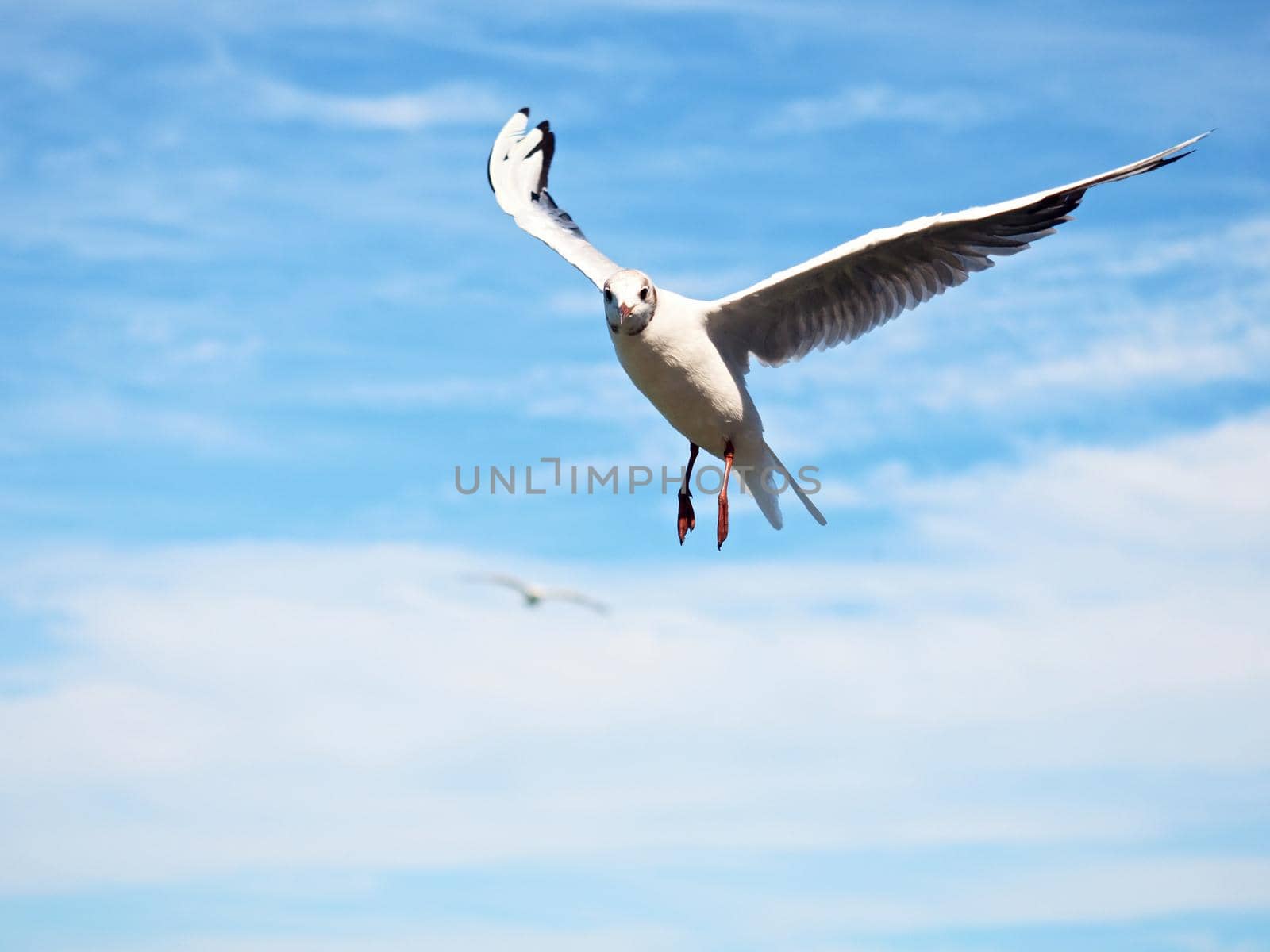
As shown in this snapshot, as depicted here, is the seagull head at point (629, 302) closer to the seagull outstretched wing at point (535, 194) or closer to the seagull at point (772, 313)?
the seagull at point (772, 313)

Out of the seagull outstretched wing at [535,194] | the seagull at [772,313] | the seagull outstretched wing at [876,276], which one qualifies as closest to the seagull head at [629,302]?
the seagull at [772,313]

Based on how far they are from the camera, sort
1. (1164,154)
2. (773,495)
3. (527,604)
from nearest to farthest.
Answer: (1164,154)
(773,495)
(527,604)

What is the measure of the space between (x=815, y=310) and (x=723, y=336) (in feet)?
2.12

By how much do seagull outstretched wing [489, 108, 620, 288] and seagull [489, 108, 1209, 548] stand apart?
0.18 metres

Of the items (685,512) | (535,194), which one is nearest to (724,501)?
(685,512)

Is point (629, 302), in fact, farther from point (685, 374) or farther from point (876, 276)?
point (876, 276)

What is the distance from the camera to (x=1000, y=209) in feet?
30.5

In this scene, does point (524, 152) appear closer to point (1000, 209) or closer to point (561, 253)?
point (561, 253)

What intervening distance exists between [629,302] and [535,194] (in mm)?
3656

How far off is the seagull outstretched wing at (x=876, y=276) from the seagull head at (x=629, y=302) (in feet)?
1.86

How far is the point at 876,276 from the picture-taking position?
984 centimetres

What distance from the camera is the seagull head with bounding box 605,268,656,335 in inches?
355

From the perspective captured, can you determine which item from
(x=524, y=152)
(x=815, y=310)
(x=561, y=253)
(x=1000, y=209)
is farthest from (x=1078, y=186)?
(x=524, y=152)

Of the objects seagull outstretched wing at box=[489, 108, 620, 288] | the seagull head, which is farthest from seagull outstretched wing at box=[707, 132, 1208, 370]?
seagull outstretched wing at box=[489, 108, 620, 288]
